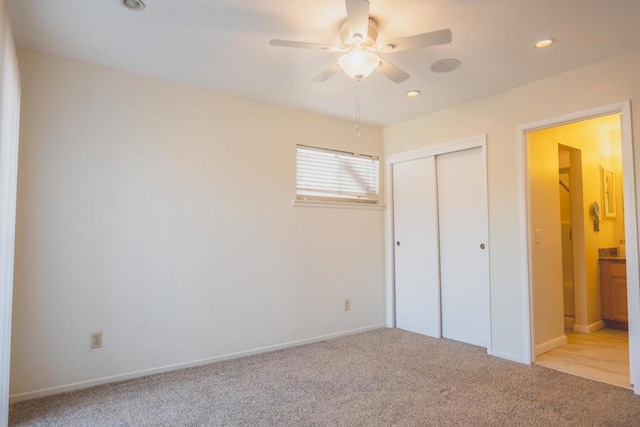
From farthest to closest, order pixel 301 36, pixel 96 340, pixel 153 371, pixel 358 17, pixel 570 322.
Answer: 1. pixel 570 322
2. pixel 153 371
3. pixel 96 340
4. pixel 301 36
5. pixel 358 17

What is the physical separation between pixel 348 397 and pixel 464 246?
2.04 meters

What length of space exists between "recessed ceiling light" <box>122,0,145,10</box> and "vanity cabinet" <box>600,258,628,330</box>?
518cm

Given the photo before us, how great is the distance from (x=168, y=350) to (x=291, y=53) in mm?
2516

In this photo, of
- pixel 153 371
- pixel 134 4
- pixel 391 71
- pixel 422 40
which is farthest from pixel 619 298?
pixel 134 4

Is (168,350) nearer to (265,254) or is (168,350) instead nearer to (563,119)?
(265,254)

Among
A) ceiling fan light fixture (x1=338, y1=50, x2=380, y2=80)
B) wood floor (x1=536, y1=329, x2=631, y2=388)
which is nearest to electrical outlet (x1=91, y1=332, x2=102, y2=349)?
ceiling fan light fixture (x1=338, y1=50, x2=380, y2=80)

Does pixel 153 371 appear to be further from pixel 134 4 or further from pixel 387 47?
pixel 387 47

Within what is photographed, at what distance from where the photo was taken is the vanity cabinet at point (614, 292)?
13.7ft

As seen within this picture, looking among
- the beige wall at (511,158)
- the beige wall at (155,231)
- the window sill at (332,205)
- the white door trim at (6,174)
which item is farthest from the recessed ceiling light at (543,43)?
the white door trim at (6,174)

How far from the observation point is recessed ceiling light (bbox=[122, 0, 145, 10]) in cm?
207

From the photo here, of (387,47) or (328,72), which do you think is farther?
(328,72)

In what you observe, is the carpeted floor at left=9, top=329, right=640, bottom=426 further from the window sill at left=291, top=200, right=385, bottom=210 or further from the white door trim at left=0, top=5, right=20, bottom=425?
the window sill at left=291, top=200, right=385, bottom=210

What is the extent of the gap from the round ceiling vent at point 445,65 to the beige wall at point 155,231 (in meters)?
1.48

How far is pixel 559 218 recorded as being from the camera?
384 centimetres
